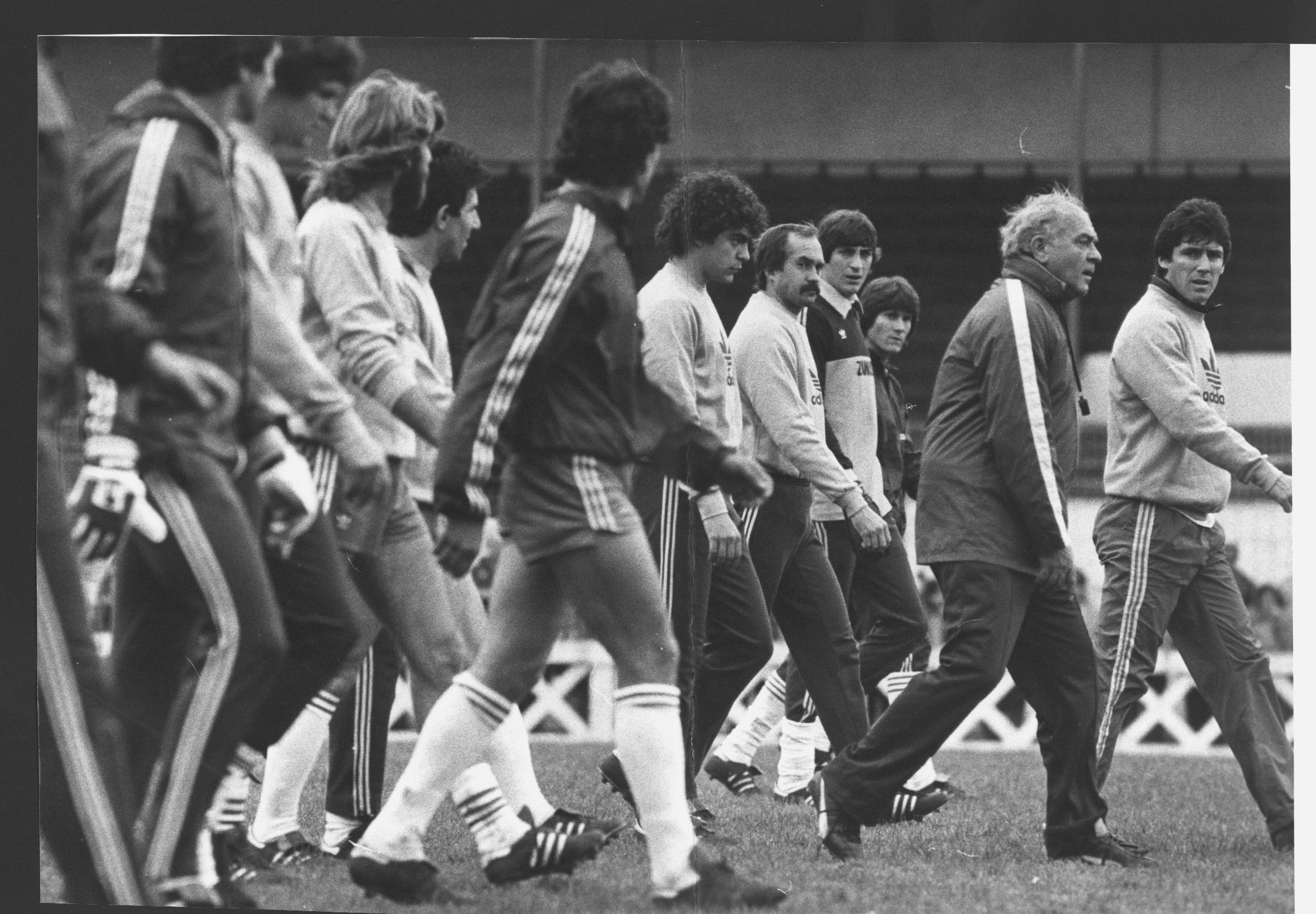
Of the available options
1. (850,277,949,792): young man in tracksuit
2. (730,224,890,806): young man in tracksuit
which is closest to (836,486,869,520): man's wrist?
(730,224,890,806): young man in tracksuit

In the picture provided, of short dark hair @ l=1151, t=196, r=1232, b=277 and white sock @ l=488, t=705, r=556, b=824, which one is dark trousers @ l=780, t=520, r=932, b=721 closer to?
short dark hair @ l=1151, t=196, r=1232, b=277

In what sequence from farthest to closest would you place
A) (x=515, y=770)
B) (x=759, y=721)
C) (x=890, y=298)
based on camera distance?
(x=759, y=721) < (x=890, y=298) < (x=515, y=770)

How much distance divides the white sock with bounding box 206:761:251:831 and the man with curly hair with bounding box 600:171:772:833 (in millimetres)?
1051

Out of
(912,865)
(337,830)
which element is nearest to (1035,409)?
(912,865)

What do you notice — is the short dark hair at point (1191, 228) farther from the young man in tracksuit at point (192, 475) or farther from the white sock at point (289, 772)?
the white sock at point (289, 772)

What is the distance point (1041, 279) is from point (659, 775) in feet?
6.30

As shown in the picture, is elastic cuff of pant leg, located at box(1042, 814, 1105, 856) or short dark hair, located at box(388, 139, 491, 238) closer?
short dark hair, located at box(388, 139, 491, 238)

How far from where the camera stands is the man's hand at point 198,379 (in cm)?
469

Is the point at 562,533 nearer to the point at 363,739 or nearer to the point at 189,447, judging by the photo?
the point at 189,447

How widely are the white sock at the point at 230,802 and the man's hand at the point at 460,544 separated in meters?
0.71

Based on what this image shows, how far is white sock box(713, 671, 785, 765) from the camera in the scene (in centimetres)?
709

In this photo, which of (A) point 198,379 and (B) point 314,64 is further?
(B) point 314,64

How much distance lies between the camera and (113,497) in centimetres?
487

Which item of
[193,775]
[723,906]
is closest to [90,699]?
[193,775]
